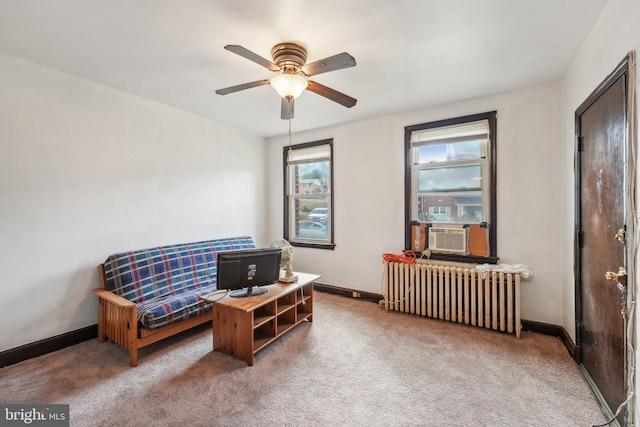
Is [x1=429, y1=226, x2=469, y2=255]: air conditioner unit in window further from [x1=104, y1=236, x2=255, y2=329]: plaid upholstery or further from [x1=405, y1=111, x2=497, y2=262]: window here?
[x1=104, y1=236, x2=255, y2=329]: plaid upholstery

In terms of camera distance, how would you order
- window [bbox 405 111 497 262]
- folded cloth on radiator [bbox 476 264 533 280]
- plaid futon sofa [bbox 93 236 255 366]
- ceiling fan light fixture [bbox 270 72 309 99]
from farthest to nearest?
window [bbox 405 111 497 262] < folded cloth on radiator [bbox 476 264 533 280] < plaid futon sofa [bbox 93 236 255 366] < ceiling fan light fixture [bbox 270 72 309 99]

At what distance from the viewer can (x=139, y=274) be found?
8.89 feet

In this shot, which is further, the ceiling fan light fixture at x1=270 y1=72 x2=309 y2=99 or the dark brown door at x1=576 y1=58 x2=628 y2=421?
the ceiling fan light fixture at x1=270 y1=72 x2=309 y2=99

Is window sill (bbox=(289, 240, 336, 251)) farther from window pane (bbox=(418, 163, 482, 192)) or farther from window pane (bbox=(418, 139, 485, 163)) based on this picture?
window pane (bbox=(418, 139, 485, 163))

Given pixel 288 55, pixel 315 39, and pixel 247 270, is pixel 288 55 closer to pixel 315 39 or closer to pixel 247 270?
pixel 315 39

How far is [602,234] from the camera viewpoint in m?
1.77

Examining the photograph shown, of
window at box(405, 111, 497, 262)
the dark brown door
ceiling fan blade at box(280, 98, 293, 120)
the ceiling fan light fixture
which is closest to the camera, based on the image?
the dark brown door

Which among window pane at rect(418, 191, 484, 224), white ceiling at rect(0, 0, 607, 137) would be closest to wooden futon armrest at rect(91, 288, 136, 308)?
white ceiling at rect(0, 0, 607, 137)

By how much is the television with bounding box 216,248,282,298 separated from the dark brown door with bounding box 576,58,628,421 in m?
2.38

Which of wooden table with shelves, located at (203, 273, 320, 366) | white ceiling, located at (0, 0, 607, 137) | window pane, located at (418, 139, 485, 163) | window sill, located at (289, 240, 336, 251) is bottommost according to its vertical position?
wooden table with shelves, located at (203, 273, 320, 366)

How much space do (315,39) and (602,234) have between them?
2.34 metres

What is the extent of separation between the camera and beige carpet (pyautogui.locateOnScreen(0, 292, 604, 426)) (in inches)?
67.2

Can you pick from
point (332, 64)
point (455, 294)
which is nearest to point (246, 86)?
point (332, 64)

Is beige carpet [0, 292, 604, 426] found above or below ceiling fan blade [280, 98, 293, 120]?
below
